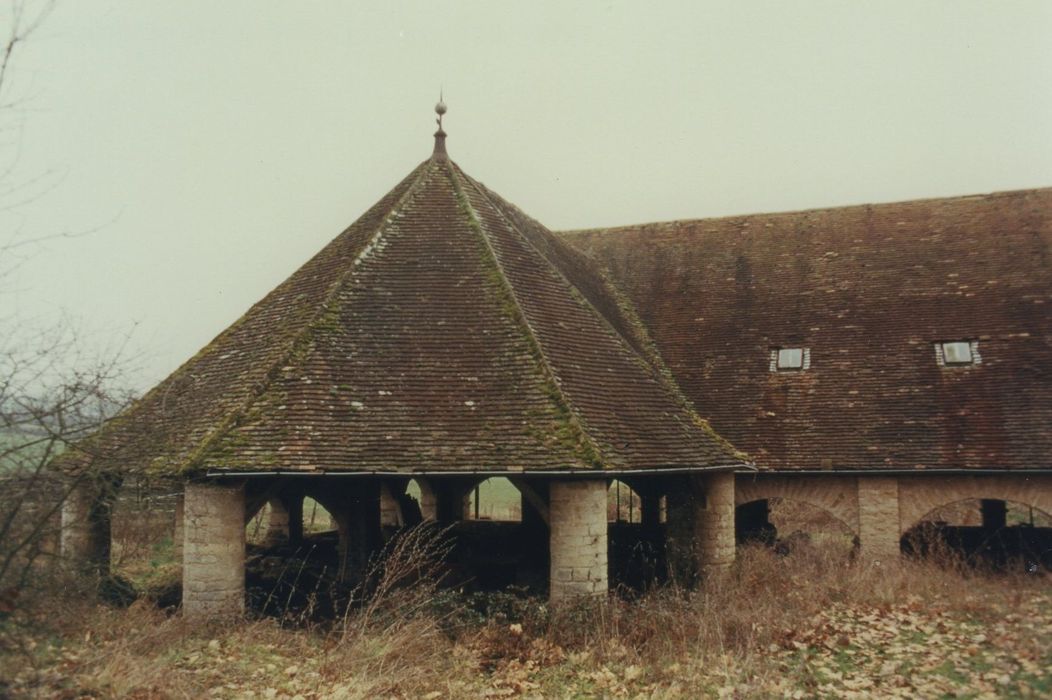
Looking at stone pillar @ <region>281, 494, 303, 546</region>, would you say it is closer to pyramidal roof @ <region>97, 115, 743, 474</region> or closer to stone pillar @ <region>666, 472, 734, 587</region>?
pyramidal roof @ <region>97, 115, 743, 474</region>

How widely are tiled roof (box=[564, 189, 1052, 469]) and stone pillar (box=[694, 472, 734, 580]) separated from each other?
1.71 m

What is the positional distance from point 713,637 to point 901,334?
31.7ft

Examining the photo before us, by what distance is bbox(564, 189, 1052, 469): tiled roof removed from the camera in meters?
15.3

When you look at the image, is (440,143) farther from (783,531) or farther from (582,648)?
(783,531)

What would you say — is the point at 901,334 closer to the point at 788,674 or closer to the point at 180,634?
the point at 788,674

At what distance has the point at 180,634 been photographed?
405 inches

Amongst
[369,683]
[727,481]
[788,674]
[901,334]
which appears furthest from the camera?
[901,334]

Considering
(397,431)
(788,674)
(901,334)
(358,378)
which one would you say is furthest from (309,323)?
(901,334)

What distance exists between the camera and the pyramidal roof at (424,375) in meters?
11.1

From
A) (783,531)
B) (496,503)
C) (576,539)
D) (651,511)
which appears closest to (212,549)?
(576,539)

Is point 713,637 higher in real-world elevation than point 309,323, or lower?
lower

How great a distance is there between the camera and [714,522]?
13.9 metres

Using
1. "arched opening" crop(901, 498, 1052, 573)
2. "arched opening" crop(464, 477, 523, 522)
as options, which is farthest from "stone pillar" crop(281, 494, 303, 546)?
"arched opening" crop(901, 498, 1052, 573)

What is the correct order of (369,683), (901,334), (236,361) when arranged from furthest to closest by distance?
(901,334)
(236,361)
(369,683)
